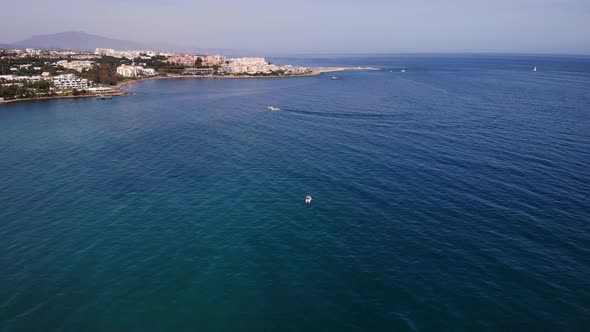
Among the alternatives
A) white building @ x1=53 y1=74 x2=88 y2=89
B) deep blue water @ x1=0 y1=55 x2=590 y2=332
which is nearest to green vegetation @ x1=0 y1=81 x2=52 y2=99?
white building @ x1=53 y1=74 x2=88 y2=89

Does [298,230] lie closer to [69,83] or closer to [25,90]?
[25,90]

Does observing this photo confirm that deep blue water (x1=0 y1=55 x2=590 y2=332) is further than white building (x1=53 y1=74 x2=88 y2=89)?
No

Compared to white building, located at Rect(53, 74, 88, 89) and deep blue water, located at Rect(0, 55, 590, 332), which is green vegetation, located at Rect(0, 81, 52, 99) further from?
deep blue water, located at Rect(0, 55, 590, 332)

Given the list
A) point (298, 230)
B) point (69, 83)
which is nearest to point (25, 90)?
point (69, 83)

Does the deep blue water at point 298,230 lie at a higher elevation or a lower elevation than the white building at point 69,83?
lower

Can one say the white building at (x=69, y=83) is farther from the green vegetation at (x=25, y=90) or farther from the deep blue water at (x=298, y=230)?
the deep blue water at (x=298, y=230)

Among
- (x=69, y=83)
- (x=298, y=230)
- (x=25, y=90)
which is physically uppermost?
(x=69, y=83)

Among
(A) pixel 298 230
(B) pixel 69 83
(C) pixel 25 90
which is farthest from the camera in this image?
(B) pixel 69 83

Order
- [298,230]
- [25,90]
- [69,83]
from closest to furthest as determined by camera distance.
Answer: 1. [298,230]
2. [25,90]
3. [69,83]

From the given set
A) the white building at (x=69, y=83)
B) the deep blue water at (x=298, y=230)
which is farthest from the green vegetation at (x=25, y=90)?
the deep blue water at (x=298, y=230)
